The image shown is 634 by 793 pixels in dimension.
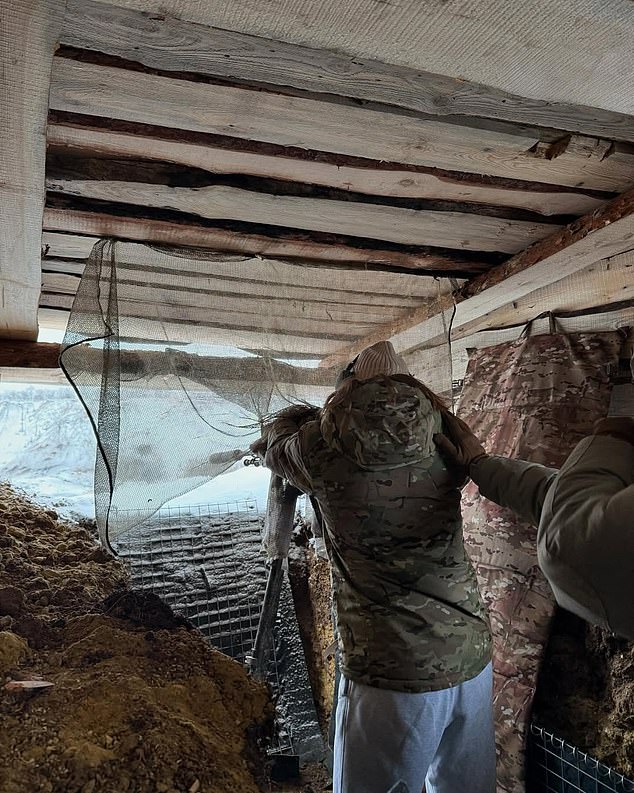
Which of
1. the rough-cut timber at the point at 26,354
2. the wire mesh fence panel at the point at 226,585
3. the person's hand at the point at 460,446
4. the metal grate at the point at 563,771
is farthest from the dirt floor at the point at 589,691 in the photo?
the rough-cut timber at the point at 26,354

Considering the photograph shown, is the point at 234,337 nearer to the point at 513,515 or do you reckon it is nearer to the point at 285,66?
the point at 285,66

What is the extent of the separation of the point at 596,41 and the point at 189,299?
3.38 ft

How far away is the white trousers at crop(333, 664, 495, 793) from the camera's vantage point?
46.7 inches

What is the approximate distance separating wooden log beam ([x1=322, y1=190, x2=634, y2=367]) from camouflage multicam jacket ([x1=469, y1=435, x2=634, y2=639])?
681 millimetres

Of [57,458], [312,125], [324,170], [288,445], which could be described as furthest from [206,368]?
[57,458]

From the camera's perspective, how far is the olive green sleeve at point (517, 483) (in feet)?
3.34

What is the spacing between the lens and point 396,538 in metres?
1.24

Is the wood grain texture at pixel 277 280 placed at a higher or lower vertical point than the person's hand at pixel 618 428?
higher

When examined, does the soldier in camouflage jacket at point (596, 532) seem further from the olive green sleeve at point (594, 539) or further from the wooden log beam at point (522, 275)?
the wooden log beam at point (522, 275)

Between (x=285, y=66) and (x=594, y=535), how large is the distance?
71 centimetres

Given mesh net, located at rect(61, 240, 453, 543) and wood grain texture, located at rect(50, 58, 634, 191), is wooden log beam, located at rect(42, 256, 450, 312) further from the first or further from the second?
wood grain texture, located at rect(50, 58, 634, 191)

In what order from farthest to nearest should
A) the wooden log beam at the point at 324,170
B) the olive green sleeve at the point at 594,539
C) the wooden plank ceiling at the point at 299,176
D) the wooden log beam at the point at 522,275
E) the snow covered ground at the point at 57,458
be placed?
the snow covered ground at the point at 57,458 → the wooden log beam at the point at 522,275 → the wooden log beam at the point at 324,170 → the wooden plank ceiling at the point at 299,176 → the olive green sleeve at the point at 594,539

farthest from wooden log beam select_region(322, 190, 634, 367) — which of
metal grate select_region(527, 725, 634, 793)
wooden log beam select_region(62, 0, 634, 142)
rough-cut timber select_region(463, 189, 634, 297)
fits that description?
metal grate select_region(527, 725, 634, 793)

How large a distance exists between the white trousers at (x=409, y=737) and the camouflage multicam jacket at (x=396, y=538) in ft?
0.13
